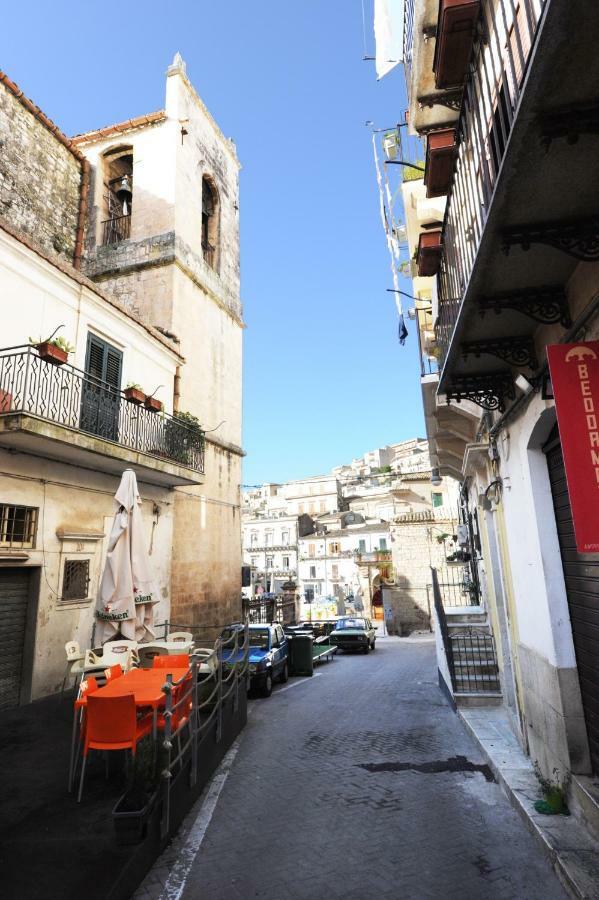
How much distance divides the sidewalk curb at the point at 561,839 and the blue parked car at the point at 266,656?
674 centimetres

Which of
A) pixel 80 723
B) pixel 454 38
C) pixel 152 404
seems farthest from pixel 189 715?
pixel 152 404

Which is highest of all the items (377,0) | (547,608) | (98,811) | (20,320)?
(377,0)

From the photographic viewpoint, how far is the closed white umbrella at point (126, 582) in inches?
324

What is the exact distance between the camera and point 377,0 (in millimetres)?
8812

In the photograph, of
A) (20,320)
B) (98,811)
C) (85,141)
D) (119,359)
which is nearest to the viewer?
(98,811)

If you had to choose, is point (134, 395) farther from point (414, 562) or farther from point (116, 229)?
point (414, 562)

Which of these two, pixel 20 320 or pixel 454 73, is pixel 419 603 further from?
pixel 454 73

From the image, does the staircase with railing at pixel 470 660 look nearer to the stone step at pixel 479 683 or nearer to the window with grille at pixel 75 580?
the stone step at pixel 479 683

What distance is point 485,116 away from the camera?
397 centimetres

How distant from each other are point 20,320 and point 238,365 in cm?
1005

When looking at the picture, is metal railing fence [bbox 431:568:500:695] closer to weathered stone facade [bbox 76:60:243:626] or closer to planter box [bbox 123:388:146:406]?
weathered stone facade [bbox 76:60:243:626]

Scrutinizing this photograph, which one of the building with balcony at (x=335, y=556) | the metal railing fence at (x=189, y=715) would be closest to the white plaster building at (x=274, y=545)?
the building with balcony at (x=335, y=556)

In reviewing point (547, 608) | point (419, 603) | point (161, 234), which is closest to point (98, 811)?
point (547, 608)

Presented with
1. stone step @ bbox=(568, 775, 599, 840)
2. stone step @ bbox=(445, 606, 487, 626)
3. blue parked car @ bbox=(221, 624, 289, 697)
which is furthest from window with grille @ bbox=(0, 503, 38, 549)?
stone step @ bbox=(445, 606, 487, 626)
